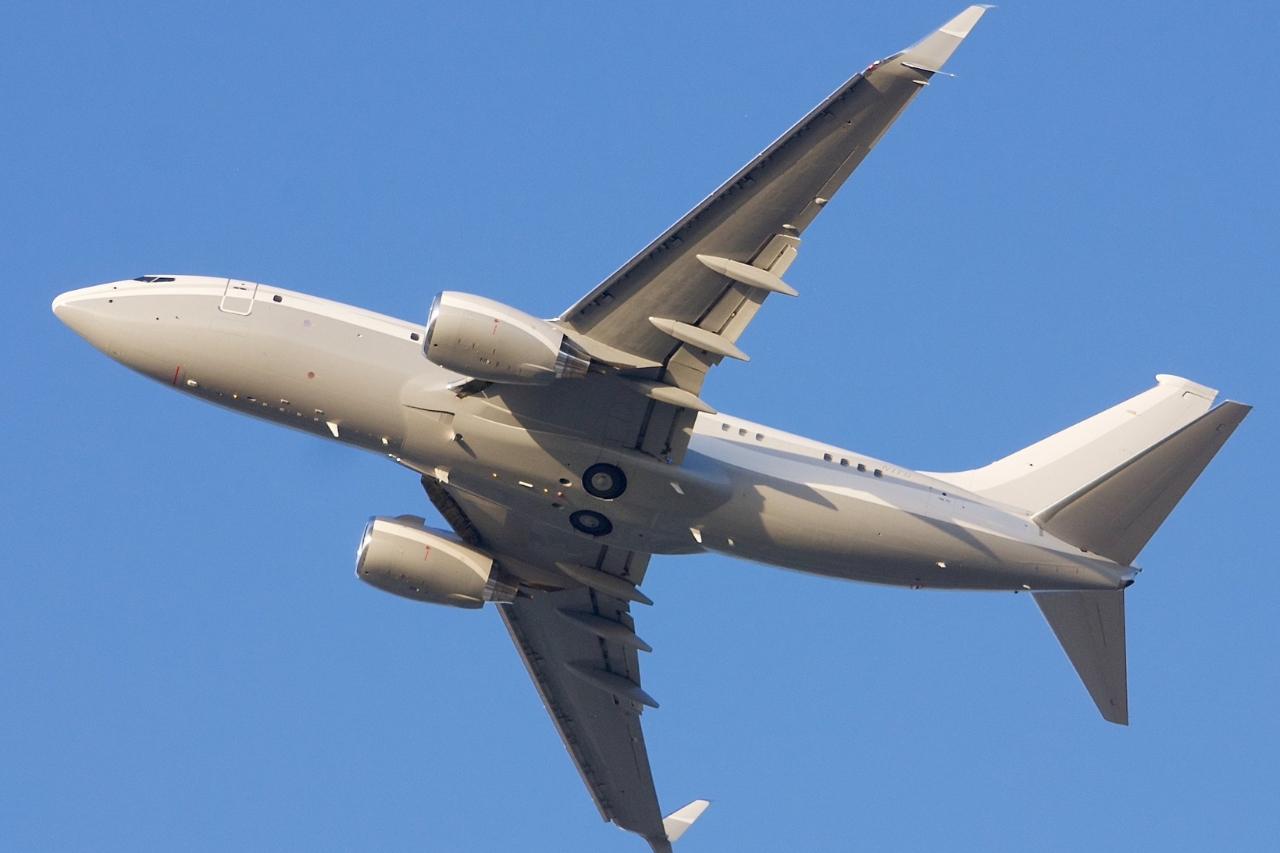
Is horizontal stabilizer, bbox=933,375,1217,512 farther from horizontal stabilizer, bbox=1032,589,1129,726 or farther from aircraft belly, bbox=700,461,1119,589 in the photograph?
horizontal stabilizer, bbox=1032,589,1129,726

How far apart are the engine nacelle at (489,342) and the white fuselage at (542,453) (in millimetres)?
1727

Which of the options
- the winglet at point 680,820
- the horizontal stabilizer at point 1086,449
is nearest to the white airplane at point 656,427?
the horizontal stabilizer at point 1086,449

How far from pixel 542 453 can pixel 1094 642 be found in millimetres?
16097

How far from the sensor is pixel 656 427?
34.7 meters

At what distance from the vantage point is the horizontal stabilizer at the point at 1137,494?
35062 mm

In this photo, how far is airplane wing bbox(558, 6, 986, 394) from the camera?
30312 millimetres

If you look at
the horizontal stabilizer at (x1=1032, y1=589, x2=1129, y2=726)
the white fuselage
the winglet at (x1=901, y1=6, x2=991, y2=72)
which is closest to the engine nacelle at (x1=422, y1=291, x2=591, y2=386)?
the white fuselage

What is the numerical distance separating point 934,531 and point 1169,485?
5929 millimetres

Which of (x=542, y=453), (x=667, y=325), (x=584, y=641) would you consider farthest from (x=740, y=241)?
(x=584, y=641)

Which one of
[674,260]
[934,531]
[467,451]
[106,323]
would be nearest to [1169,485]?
[934,531]

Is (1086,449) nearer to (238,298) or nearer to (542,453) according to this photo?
(542,453)

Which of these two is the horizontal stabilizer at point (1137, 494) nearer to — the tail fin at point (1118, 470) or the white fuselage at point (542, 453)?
the tail fin at point (1118, 470)

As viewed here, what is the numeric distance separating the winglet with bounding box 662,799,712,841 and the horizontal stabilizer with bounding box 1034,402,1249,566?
50.4ft

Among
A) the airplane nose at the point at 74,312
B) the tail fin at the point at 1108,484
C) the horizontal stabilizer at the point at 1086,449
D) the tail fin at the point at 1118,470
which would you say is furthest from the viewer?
the horizontal stabilizer at the point at 1086,449
